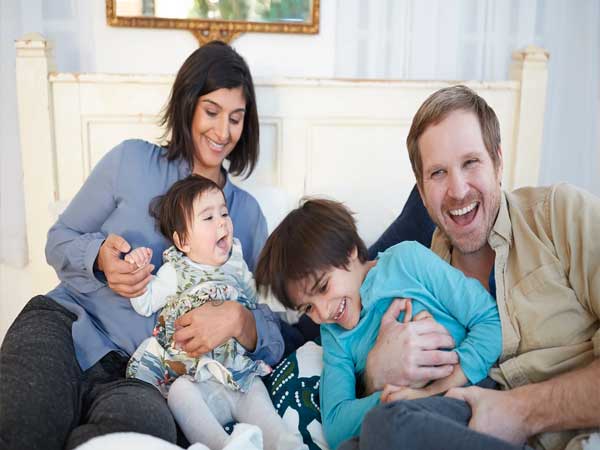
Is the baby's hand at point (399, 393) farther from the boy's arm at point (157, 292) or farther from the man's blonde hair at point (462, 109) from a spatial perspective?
the boy's arm at point (157, 292)

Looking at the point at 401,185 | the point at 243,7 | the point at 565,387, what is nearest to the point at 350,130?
the point at 401,185

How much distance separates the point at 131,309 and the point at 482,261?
0.89 metres

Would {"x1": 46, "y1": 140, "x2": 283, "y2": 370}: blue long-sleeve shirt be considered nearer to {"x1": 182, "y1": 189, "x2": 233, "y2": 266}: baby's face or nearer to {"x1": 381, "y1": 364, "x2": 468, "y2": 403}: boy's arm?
{"x1": 182, "y1": 189, "x2": 233, "y2": 266}: baby's face

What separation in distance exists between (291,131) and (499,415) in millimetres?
1341

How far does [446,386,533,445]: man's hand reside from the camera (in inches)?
50.4

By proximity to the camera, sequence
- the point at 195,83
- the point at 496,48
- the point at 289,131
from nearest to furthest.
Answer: the point at 195,83 → the point at 289,131 → the point at 496,48

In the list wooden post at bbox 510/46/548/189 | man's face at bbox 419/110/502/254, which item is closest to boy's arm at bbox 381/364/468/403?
man's face at bbox 419/110/502/254

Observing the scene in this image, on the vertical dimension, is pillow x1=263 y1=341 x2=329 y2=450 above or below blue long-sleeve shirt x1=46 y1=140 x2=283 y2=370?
below

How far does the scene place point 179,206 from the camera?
1.70 meters

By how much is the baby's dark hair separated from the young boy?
267mm

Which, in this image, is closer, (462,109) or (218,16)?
(462,109)

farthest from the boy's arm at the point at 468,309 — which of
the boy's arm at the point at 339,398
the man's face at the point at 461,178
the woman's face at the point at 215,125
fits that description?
the woman's face at the point at 215,125

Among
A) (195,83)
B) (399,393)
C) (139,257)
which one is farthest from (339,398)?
(195,83)

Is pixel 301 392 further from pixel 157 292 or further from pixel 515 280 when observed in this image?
pixel 515 280
